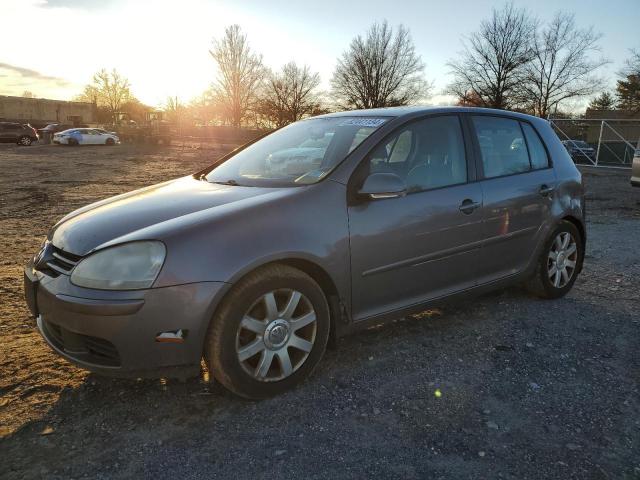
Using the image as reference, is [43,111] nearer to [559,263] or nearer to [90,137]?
[90,137]

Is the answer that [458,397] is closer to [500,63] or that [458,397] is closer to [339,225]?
[339,225]

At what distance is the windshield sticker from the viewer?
3.38 meters

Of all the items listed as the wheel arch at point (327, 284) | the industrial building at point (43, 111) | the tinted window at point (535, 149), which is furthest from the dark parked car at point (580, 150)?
the industrial building at point (43, 111)

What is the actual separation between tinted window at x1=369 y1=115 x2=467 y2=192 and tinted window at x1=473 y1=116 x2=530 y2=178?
237 mm

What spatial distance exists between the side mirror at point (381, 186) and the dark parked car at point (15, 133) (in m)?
36.0

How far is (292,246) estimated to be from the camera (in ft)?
8.84

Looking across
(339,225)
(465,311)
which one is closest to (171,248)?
(339,225)

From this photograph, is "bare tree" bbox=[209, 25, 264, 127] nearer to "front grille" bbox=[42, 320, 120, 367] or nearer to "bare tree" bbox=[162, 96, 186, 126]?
"bare tree" bbox=[162, 96, 186, 126]

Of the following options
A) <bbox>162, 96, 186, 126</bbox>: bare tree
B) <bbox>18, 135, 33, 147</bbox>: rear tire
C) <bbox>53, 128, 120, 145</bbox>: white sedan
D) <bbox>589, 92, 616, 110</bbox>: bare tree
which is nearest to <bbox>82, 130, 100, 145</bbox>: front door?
<bbox>53, 128, 120, 145</bbox>: white sedan

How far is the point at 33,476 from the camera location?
2172 millimetres

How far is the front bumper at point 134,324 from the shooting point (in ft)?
7.85

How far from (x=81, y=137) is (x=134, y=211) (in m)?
34.2

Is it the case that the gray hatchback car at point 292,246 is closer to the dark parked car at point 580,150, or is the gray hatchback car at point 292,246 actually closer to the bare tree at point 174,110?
the dark parked car at point 580,150

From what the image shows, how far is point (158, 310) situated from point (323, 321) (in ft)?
3.09
